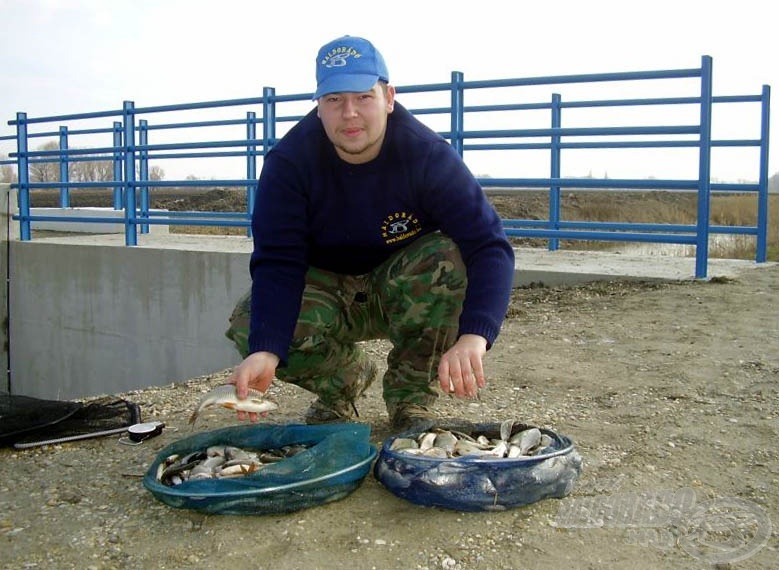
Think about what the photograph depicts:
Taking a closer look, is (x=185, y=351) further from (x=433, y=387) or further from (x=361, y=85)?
(x=361, y=85)

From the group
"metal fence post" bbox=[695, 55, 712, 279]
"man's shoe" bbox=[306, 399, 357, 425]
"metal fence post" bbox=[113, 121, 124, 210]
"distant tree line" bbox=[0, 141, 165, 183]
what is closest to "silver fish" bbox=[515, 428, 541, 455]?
"man's shoe" bbox=[306, 399, 357, 425]

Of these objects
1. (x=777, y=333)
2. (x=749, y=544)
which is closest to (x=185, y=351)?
(x=777, y=333)

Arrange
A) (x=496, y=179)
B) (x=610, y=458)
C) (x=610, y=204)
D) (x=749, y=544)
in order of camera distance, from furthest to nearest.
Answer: (x=610, y=204) < (x=496, y=179) < (x=610, y=458) < (x=749, y=544)

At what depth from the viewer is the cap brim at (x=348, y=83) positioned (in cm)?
257

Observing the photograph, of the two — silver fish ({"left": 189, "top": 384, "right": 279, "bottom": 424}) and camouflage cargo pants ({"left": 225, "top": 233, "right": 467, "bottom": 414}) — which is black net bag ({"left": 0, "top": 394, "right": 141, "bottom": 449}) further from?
silver fish ({"left": 189, "top": 384, "right": 279, "bottom": 424})

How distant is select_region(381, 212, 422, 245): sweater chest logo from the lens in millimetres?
2893

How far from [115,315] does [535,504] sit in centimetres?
694

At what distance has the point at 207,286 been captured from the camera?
784cm

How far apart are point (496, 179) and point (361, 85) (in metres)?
4.17

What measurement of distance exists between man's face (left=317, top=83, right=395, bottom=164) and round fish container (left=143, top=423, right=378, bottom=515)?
937 millimetres

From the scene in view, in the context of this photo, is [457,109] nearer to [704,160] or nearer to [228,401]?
[704,160]

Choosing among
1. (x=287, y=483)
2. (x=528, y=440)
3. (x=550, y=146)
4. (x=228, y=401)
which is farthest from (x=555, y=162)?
(x=287, y=483)

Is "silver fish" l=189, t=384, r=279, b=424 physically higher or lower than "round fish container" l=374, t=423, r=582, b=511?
higher

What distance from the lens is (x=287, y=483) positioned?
232 centimetres
